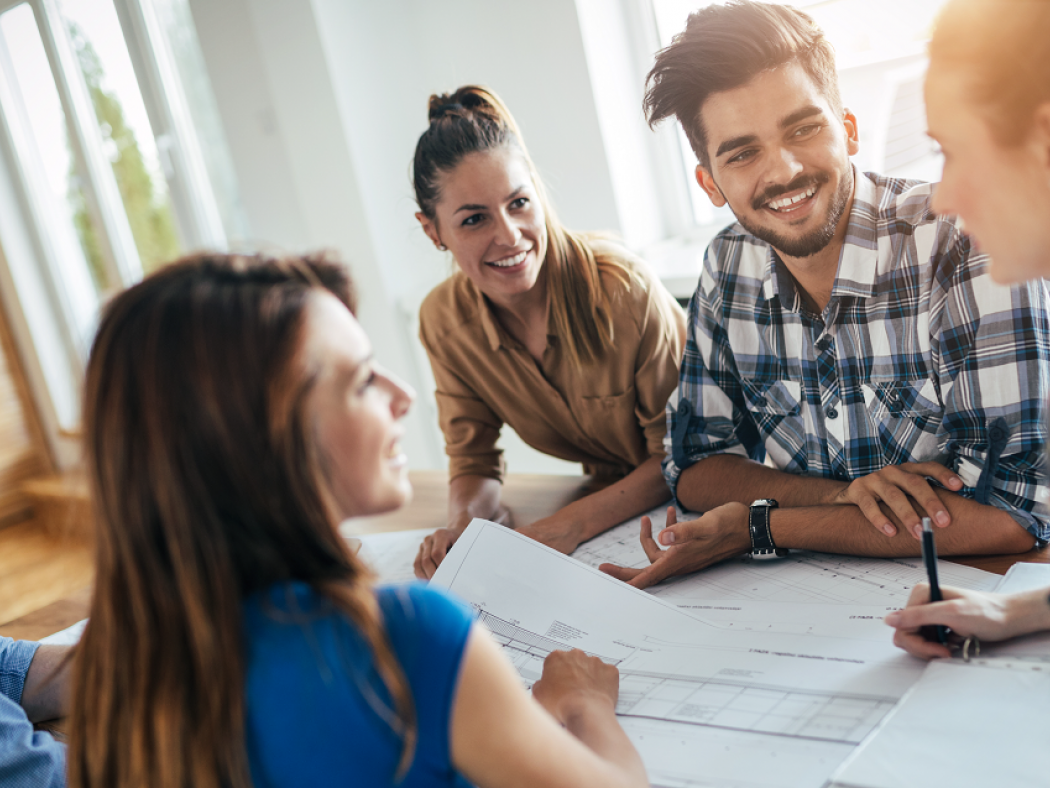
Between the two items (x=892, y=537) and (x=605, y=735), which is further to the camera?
(x=892, y=537)

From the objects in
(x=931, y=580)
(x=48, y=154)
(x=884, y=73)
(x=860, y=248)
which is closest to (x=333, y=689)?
(x=931, y=580)

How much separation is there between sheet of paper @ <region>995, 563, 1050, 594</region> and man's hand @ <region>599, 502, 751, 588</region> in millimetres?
291

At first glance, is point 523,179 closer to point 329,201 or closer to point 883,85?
point 883,85

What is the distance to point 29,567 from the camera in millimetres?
3713

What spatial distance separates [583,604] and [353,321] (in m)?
0.45

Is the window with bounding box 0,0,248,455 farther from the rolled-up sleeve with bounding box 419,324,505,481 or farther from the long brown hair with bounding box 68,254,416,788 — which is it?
the long brown hair with bounding box 68,254,416,788

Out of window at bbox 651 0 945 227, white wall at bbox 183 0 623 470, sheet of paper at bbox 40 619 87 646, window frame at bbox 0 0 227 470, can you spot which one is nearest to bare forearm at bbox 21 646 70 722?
sheet of paper at bbox 40 619 87 646

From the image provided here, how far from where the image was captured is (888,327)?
1.13 meters

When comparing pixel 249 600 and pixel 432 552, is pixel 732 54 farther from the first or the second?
pixel 249 600

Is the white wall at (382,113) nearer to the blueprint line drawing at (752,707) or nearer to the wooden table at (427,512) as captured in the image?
the wooden table at (427,512)

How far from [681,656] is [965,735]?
270mm

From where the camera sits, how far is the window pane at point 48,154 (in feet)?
12.1

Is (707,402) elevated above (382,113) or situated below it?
below

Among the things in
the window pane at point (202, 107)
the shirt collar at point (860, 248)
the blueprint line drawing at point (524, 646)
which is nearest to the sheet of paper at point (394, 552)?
the blueprint line drawing at point (524, 646)
